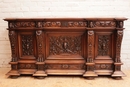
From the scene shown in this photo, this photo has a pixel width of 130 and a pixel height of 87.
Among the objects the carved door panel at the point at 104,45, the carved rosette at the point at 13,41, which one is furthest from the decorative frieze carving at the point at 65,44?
the carved rosette at the point at 13,41

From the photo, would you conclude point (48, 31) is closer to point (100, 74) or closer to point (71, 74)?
point (71, 74)

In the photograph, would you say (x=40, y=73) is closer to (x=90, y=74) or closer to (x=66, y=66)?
(x=66, y=66)

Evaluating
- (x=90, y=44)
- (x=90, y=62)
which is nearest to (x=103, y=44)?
(x=90, y=44)

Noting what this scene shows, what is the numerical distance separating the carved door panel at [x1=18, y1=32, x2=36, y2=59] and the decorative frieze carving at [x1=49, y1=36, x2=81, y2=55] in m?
0.25

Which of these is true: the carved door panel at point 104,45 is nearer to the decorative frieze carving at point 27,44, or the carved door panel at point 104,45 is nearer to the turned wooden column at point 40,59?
the turned wooden column at point 40,59

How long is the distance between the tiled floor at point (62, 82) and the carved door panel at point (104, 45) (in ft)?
1.05

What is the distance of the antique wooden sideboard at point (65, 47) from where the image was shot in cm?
226

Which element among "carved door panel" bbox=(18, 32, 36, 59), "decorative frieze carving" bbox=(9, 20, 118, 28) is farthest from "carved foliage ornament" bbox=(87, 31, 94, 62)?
"carved door panel" bbox=(18, 32, 36, 59)

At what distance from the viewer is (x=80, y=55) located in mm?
2363

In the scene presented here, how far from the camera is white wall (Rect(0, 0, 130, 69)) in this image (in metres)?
2.75
